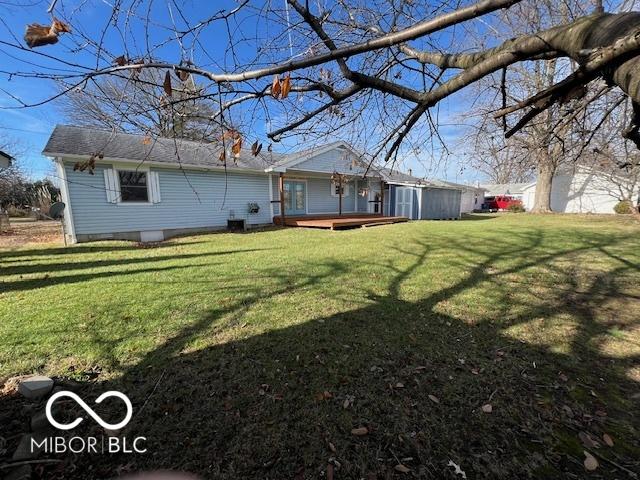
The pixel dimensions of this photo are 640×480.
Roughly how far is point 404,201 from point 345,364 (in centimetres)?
1818

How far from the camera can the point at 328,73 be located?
293cm

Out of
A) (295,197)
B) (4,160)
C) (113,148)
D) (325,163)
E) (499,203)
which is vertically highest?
(325,163)

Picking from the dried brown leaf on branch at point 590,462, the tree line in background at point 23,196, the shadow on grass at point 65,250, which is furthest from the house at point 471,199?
the tree line in background at point 23,196

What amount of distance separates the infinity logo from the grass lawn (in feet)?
0.26

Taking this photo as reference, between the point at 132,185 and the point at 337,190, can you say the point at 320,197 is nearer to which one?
the point at 337,190

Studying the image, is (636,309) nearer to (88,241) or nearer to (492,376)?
(492,376)

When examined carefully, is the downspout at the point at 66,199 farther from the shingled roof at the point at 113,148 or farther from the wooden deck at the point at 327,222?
the wooden deck at the point at 327,222

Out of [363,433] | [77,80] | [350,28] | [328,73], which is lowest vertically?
[363,433]

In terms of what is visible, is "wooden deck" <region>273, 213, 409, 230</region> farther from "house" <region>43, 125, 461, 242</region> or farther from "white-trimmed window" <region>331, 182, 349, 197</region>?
"white-trimmed window" <region>331, 182, 349, 197</region>

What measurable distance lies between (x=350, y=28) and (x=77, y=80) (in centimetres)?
237

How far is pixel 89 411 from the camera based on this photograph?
2133 mm

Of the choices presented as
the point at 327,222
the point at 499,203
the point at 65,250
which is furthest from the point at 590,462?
the point at 499,203

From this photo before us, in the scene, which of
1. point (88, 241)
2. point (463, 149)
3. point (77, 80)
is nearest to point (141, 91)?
point (77, 80)

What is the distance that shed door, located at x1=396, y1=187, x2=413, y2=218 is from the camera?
1936cm
